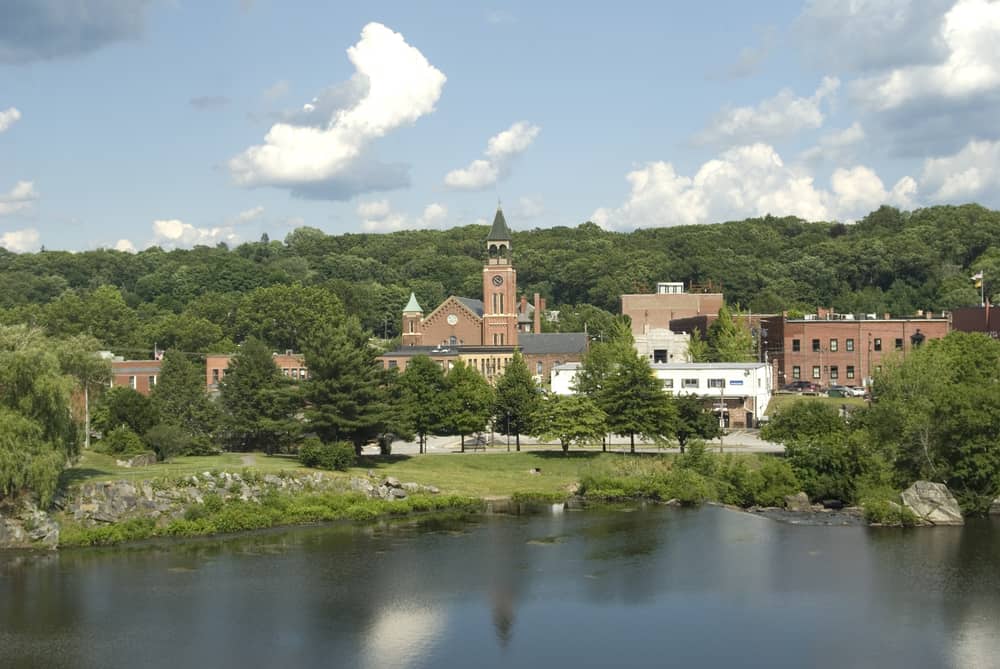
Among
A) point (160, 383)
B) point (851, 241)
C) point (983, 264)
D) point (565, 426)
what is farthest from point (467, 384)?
point (851, 241)

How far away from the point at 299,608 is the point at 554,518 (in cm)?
1976

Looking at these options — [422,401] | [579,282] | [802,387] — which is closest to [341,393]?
[422,401]

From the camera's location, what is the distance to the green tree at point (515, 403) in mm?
74375

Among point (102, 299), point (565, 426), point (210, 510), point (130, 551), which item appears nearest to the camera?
point (130, 551)

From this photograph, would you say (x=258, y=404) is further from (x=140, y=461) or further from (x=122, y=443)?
(x=140, y=461)

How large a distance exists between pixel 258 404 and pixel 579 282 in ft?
390

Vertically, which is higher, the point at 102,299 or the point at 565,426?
the point at 102,299

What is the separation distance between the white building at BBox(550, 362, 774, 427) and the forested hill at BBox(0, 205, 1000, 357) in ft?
192

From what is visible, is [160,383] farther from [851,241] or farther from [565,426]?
[851,241]

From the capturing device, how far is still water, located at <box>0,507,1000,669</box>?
34094 mm

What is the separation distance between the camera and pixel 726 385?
8456 cm

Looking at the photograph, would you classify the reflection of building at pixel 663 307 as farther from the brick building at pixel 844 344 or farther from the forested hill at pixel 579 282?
the brick building at pixel 844 344

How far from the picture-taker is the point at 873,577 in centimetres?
4253

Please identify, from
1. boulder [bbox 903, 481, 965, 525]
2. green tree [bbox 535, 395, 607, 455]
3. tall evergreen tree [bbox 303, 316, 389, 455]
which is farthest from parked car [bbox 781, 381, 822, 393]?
tall evergreen tree [bbox 303, 316, 389, 455]
